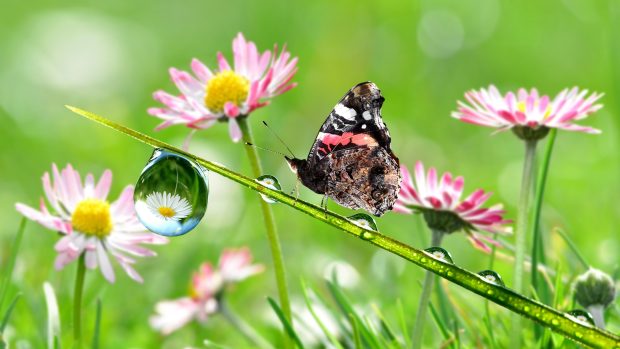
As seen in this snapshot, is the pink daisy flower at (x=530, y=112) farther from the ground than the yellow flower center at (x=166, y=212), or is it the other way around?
the pink daisy flower at (x=530, y=112)

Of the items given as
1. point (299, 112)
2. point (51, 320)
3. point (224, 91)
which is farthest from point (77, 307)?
point (299, 112)

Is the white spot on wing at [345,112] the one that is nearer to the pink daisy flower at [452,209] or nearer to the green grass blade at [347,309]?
the pink daisy flower at [452,209]

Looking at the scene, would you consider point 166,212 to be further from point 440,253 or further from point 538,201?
point 538,201

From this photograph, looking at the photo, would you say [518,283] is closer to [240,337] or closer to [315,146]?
[315,146]

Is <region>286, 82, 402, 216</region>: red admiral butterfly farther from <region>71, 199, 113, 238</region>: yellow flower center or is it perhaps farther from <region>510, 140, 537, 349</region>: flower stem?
<region>71, 199, 113, 238</region>: yellow flower center

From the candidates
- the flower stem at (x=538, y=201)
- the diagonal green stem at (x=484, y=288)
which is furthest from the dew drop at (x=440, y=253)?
the flower stem at (x=538, y=201)

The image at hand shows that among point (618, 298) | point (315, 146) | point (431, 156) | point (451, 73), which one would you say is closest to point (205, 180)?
point (315, 146)
